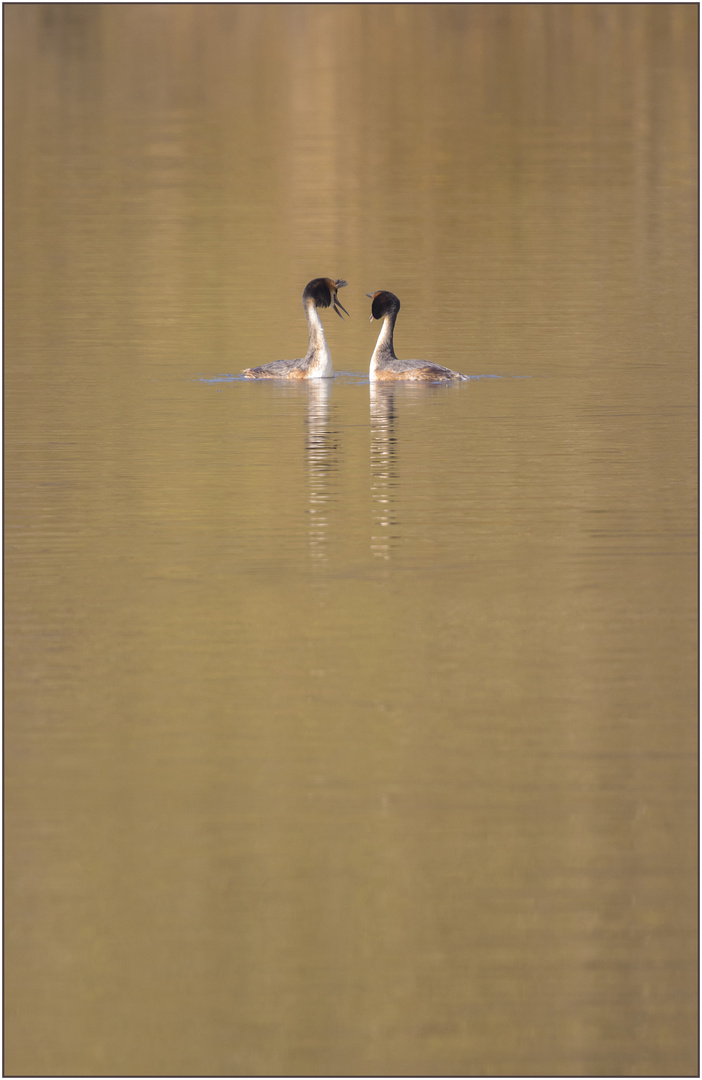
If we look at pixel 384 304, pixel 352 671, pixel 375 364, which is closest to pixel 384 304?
pixel 384 304

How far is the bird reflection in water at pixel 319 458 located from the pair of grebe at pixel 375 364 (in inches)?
7.4

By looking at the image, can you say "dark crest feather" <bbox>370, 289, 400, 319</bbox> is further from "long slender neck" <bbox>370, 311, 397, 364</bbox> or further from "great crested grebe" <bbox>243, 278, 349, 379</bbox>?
"great crested grebe" <bbox>243, 278, 349, 379</bbox>

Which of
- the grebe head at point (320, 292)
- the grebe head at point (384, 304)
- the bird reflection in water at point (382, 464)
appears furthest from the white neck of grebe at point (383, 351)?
the grebe head at point (320, 292)

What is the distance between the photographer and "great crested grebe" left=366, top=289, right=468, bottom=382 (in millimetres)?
21109

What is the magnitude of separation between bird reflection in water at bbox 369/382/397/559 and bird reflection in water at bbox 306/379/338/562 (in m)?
0.31

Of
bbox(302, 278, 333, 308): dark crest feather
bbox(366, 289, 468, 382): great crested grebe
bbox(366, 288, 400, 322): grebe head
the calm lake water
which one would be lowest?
the calm lake water

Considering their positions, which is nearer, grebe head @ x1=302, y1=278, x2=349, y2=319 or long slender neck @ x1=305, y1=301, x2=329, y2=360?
long slender neck @ x1=305, y1=301, x2=329, y2=360

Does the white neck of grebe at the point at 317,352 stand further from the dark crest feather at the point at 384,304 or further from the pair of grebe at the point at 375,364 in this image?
the dark crest feather at the point at 384,304

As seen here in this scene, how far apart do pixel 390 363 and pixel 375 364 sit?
9.1 inches

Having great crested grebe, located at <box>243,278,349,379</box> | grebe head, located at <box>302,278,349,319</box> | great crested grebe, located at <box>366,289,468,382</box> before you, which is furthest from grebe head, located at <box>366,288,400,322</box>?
great crested grebe, located at <box>243,278,349,379</box>

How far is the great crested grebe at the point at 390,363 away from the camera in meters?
21.1

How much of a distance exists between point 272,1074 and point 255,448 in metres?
10.5

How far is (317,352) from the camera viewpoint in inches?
853

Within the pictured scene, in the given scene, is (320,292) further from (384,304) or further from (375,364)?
(375,364)
